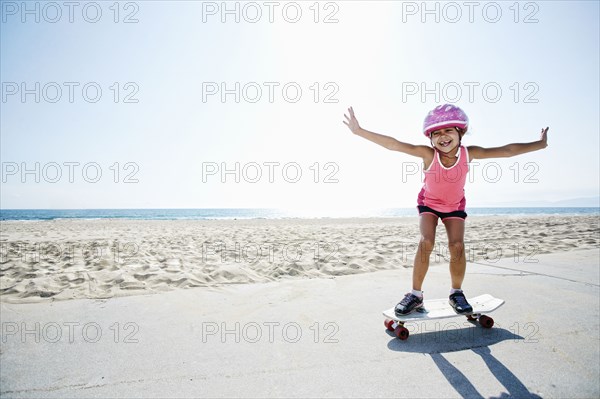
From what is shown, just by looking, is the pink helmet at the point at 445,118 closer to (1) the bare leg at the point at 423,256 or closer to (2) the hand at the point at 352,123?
(2) the hand at the point at 352,123

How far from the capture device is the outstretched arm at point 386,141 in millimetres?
3215

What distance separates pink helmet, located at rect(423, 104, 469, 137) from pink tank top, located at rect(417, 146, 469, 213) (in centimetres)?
26

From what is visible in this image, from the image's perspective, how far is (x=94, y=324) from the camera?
115 inches

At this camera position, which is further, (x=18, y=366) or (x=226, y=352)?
(x=226, y=352)

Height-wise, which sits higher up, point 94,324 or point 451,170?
point 451,170

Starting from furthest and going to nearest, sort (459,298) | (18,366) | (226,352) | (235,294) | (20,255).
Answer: (20,255), (235,294), (459,298), (226,352), (18,366)

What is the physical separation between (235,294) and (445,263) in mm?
3827

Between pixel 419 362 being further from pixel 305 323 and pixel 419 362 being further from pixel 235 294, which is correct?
pixel 235 294

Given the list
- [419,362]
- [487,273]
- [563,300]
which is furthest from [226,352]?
[487,273]

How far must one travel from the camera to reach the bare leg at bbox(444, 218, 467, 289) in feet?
10.0

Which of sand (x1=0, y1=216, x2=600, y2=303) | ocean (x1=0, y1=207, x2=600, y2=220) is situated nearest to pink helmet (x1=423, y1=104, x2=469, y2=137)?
sand (x1=0, y1=216, x2=600, y2=303)

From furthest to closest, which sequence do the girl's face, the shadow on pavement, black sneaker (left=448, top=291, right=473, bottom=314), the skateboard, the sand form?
the sand < the girl's face < black sneaker (left=448, top=291, right=473, bottom=314) < the skateboard < the shadow on pavement

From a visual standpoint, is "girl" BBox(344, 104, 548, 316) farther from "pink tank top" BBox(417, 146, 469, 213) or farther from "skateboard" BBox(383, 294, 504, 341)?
"skateboard" BBox(383, 294, 504, 341)

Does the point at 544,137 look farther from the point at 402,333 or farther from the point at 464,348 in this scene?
the point at 402,333
